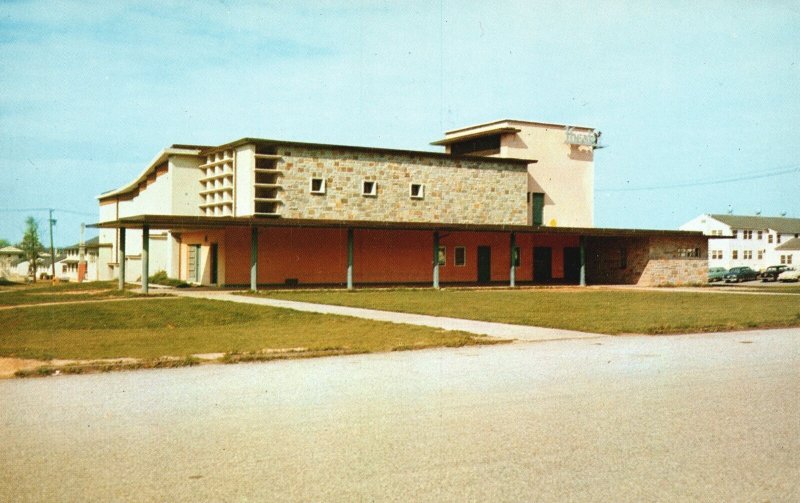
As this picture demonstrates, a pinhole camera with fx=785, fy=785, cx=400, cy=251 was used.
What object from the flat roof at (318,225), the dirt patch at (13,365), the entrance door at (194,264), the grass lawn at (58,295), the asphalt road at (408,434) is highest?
the flat roof at (318,225)

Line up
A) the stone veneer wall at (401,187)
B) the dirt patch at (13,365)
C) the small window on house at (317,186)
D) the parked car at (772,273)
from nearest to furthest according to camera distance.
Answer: the dirt patch at (13,365) → the stone veneer wall at (401,187) → the small window on house at (317,186) → the parked car at (772,273)

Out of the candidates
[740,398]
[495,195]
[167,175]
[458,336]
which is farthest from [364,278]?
[740,398]

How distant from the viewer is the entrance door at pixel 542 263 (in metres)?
48.7

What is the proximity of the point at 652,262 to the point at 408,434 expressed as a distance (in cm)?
4210

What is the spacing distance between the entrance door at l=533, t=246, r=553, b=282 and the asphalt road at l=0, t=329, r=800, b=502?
124 feet

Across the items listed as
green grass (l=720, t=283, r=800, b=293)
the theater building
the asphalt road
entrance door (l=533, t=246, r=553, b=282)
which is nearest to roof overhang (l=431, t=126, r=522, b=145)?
the theater building

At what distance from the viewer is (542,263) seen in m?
49.0

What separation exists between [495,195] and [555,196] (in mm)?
7499

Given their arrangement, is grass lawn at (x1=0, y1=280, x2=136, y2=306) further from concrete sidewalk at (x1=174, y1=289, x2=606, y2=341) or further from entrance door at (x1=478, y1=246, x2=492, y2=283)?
entrance door at (x1=478, y1=246, x2=492, y2=283)

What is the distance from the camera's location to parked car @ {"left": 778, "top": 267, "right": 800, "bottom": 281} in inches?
2530

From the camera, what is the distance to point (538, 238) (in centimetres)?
4844

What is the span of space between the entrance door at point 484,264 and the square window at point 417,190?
4931mm

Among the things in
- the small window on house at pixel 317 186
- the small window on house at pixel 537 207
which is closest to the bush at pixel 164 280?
the small window on house at pixel 317 186

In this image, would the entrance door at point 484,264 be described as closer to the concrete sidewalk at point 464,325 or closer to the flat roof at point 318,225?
the flat roof at point 318,225
